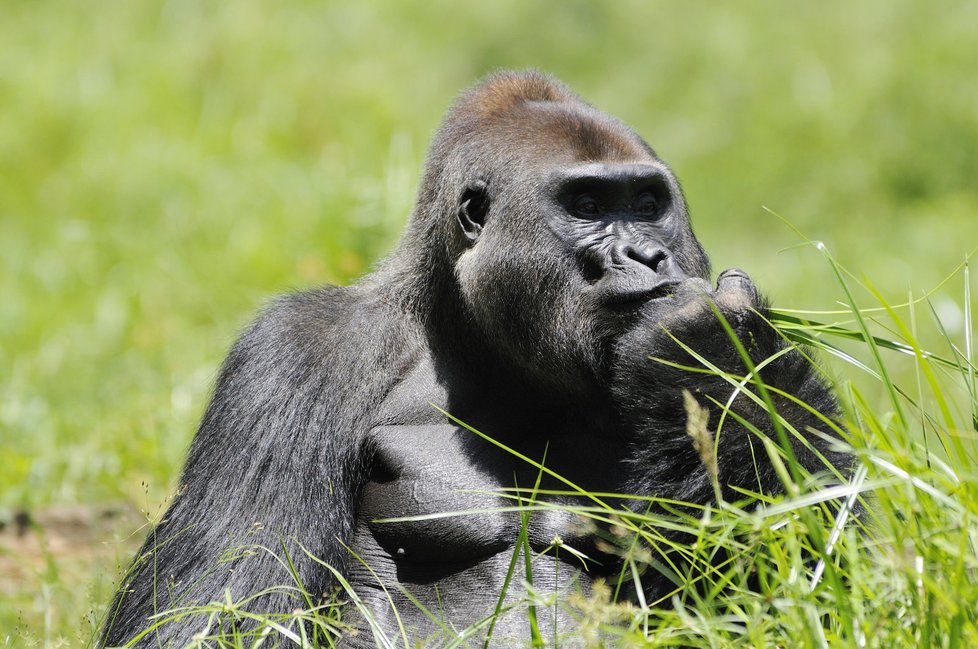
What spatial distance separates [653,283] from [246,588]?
57.7 inches

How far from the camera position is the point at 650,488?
10.7 ft

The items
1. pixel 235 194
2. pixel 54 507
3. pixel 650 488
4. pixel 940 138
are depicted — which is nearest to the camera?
pixel 650 488

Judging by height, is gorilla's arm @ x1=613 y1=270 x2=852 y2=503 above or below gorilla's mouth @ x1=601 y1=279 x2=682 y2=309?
below

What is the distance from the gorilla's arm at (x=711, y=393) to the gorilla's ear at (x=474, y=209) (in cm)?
82

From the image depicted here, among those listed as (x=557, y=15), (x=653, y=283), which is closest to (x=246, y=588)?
(x=653, y=283)

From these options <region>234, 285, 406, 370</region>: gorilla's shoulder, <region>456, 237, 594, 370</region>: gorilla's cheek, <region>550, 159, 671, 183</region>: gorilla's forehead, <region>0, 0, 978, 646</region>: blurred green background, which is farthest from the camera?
<region>0, 0, 978, 646</region>: blurred green background

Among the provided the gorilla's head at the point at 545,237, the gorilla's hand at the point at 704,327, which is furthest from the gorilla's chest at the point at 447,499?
the gorilla's hand at the point at 704,327

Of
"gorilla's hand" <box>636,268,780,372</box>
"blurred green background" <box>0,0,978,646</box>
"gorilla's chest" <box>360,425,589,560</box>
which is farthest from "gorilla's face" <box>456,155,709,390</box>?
"blurred green background" <box>0,0,978,646</box>

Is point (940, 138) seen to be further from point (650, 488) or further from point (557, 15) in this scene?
point (650, 488)

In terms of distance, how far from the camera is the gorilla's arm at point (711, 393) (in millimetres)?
3164

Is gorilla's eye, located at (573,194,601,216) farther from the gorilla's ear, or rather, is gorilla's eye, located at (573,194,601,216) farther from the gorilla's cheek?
the gorilla's ear

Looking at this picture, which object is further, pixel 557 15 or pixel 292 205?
pixel 557 15

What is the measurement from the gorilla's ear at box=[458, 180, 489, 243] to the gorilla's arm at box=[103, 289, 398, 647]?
497 millimetres

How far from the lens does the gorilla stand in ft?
10.7
